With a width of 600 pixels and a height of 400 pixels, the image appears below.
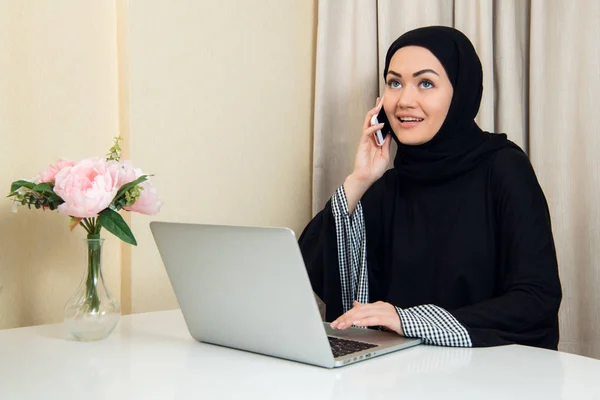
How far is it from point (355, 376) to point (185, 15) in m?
1.07

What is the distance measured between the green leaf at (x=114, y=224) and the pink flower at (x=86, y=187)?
1.3 inches

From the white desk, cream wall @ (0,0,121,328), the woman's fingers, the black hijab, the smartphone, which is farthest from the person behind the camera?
the smartphone

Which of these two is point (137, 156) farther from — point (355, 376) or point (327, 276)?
point (355, 376)

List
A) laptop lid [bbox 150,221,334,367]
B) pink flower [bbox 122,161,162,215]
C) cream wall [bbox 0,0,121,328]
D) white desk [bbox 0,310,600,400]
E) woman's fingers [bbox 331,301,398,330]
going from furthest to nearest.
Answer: cream wall [bbox 0,0,121,328] → pink flower [bbox 122,161,162,215] → woman's fingers [bbox 331,301,398,330] → laptop lid [bbox 150,221,334,367] → white desk [bbox 0,310,600,400]

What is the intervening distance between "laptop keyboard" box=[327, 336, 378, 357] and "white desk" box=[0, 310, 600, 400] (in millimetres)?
41

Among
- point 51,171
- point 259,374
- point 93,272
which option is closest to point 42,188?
point 51,171

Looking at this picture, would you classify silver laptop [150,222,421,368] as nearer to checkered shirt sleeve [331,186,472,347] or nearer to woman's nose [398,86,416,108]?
checkered shirt sleeve [331,186,472,347]

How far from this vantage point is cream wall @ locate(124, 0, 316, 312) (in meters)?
1.66

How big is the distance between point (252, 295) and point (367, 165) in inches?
28.7

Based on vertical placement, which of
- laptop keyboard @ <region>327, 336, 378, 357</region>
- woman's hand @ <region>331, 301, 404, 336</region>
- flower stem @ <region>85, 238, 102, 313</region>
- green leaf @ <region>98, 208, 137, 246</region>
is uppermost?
green leaf @ <region>98, 208, 137, 246</region>

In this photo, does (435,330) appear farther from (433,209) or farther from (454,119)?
(454,119)

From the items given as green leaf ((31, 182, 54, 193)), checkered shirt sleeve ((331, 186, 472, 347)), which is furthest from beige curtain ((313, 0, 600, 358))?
green leaf ((31, 182, 54, 193))

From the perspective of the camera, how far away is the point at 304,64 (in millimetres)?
2031

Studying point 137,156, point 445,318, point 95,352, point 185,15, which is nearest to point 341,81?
point 185,15
